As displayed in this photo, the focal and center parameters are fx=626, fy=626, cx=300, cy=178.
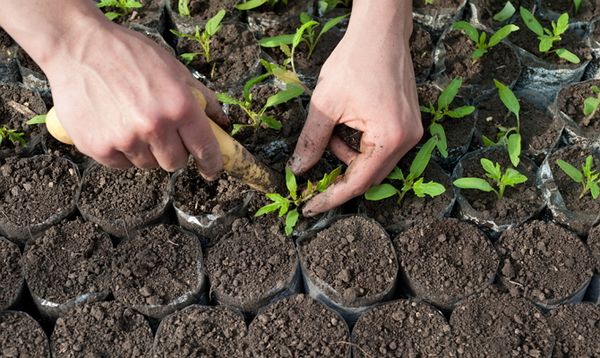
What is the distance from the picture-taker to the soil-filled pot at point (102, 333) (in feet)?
5.32

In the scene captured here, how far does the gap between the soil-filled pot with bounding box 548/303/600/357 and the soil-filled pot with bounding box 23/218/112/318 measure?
1.22 meters

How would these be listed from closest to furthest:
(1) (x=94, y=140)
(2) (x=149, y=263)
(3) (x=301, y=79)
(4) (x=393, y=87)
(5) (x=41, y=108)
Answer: (1) (x=94, y=140) < (4) (x=393, y=87) < (2) (x=149, y=263) < (5) (x=41, y=108) < (3) (x=301, y=79)

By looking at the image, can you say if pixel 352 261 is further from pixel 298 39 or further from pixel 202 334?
pixel 298 39

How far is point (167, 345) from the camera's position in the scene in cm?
162

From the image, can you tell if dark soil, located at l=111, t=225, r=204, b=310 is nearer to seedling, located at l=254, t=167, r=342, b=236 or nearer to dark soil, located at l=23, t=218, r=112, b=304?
dark soil, located at l=23, t=218, r=112, b=304

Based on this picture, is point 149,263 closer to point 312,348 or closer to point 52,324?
point 52,324

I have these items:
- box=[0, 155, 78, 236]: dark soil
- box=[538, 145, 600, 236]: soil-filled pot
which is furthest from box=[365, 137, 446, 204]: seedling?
box=[0, 155, 78, 236]: dark soil

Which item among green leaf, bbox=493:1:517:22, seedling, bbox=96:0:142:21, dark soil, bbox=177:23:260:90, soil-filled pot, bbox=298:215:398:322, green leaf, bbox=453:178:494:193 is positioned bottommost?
soil-filled pot, bbox=298:215:398:322

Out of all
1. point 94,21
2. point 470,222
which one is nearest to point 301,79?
point 470,222

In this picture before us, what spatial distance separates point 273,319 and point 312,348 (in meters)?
0.13

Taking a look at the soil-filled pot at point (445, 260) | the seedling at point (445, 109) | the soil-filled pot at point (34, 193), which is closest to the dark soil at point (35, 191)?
the soil-filled pot at point (34, 193)

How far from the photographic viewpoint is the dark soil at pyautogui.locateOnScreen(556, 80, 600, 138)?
2.00m

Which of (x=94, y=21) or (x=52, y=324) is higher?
(x=94, y=21)

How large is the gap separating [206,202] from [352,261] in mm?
448
